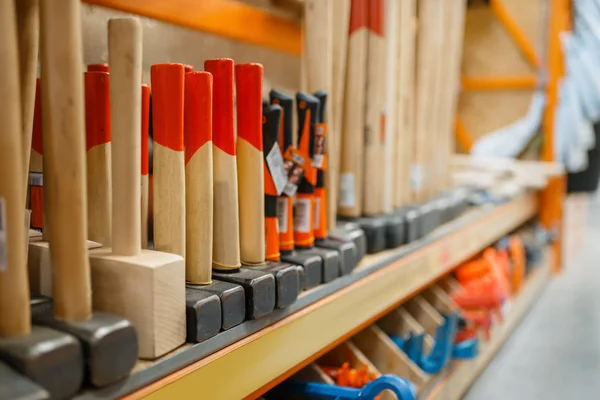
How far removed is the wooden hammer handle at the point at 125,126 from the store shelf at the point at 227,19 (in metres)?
0.42

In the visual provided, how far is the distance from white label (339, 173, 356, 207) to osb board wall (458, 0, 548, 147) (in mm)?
2254

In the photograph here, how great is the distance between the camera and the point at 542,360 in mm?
2117

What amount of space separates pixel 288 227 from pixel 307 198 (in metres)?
0.10

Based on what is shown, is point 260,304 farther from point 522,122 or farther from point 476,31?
point 476,31

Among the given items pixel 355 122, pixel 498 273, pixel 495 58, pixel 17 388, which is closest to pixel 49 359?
pixel 17 388

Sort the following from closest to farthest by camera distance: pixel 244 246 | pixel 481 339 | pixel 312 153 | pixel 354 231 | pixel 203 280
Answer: pixel 203 280 < pixel 244 246 < pixel 312 153 < pixel 354 231 < pixel 481 339

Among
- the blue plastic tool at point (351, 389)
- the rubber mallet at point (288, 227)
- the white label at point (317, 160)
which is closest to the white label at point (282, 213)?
the rubber mallet at point (288, 227)

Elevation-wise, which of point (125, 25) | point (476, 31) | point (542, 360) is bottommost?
point (542, 360)

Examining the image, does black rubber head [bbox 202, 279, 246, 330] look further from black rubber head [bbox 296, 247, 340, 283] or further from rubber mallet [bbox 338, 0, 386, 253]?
rubber mallet [bbox 338, 0, 386, 253]

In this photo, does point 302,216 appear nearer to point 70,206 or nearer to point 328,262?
point 328,262

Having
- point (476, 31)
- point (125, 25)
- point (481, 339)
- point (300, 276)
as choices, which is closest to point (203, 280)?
point (300, 276)

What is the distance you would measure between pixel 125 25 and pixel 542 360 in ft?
6.41

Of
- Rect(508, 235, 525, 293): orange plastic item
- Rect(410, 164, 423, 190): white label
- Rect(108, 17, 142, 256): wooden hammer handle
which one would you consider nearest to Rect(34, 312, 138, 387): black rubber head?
Rect(108, 17, 142, 256): wooden hammer handle

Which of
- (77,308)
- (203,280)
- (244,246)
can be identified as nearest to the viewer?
(77,308)
